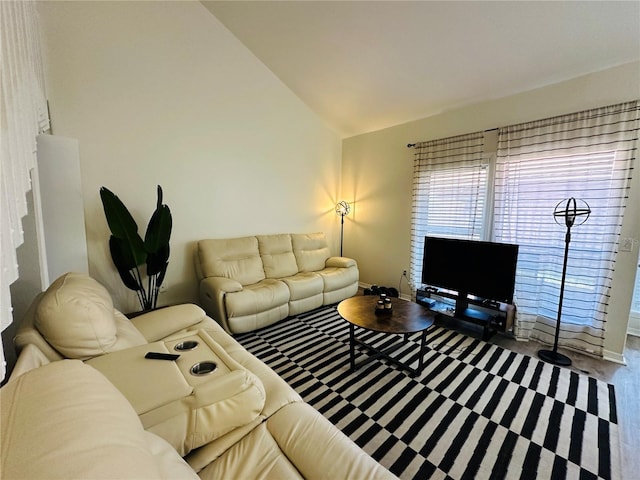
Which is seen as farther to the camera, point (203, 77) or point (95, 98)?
point (203, 77)

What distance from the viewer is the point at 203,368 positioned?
1.23m

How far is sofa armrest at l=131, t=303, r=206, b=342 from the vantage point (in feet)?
6.01

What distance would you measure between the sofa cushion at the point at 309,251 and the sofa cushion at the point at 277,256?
0.32 feet

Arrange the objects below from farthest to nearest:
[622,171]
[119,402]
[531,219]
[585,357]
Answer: [531,219] < [585,357] < [622,171] < [119,402]

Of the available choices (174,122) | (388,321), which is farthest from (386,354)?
(174,122)

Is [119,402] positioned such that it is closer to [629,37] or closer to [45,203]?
[45,203]

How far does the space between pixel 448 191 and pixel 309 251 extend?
6.89 ft

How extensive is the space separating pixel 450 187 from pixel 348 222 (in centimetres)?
188

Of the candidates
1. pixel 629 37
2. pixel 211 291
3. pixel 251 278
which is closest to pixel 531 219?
pixel 629 37

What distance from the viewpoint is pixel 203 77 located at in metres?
3.20

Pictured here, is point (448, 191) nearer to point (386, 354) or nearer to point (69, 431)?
point (386, 354)

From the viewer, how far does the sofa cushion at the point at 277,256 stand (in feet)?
11.8

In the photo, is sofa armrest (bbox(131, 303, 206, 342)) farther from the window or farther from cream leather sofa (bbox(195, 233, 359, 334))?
the window

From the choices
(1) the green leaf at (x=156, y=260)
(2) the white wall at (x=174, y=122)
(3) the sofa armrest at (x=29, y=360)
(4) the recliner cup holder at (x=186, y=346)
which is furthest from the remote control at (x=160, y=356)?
(2) the white wall at (x=174, y=122)
